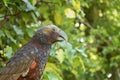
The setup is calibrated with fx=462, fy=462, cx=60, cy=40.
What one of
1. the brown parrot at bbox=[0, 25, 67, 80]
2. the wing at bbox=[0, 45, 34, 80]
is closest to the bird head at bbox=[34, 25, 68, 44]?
the brown parrot at bbox=[0, 25, 67, 80]

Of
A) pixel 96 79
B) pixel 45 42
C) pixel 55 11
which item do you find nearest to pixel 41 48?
pixel 45 42

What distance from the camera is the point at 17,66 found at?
7.94 feet

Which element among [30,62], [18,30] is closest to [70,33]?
[18,30]

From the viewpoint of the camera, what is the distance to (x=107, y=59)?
5.97 m

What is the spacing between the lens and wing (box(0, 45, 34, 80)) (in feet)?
7.84

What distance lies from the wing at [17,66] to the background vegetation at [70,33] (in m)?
0.33

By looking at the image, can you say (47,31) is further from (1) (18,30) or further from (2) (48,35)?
(1) (18,30)

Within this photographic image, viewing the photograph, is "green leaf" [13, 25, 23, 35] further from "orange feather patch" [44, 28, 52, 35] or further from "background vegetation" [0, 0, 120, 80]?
"orange feather patch" [44, 28, 52, 35]

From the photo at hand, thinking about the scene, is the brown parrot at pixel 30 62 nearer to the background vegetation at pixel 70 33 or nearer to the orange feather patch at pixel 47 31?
the orange feather patch at pixel 47 31

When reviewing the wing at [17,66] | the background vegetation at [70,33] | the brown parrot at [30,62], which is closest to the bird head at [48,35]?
the brown parrot at [30,62]

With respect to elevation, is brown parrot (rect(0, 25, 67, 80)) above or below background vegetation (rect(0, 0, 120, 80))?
above

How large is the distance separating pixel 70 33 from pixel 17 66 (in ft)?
6.36

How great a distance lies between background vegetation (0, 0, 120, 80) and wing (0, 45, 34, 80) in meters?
0.33

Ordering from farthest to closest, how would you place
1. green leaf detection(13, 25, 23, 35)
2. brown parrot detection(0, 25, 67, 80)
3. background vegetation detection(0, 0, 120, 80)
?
1. green leaf detection(13, 25, 23, 35)
2. background vegetation detection(0, 0, 120, 80)
3. brown parrot detection(0, 25, 67, 80)
